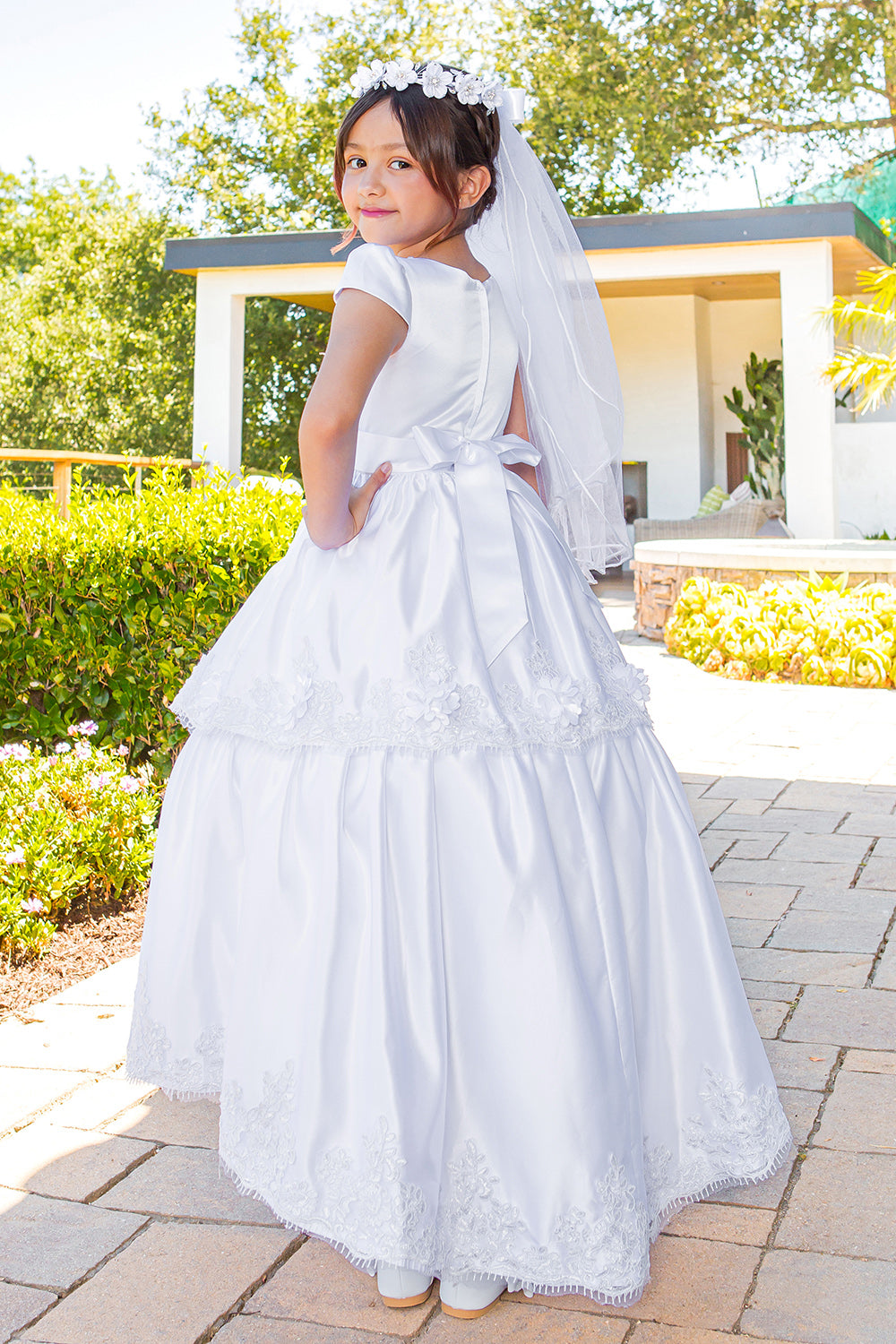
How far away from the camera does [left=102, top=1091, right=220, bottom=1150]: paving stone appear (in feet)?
8.02

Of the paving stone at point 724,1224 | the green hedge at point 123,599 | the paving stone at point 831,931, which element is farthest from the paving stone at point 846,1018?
the green hedge at point 123,599

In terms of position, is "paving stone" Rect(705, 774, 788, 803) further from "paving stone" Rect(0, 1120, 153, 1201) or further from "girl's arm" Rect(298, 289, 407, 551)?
"girl's arm" Rect(298, 289, 407, 551)

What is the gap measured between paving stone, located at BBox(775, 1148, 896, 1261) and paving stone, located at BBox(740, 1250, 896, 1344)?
1.6 inches

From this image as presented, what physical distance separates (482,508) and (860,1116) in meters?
1.47

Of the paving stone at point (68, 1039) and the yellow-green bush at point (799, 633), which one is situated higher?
the yellow-green bush at point (799, 633)

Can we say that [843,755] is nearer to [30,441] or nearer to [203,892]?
[203,892]

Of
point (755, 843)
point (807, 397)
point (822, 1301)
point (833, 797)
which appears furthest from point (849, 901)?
point (807, 397)

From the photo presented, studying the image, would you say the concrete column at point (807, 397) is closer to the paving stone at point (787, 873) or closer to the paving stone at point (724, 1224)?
the paving stone at point (787, 873)

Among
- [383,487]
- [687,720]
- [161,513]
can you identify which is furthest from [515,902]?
[687,720]

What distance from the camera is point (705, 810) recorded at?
4961 mm

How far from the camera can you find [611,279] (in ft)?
41.8

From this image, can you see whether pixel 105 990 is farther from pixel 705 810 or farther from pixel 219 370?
pixel 219 370

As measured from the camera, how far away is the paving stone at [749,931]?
11.4ft

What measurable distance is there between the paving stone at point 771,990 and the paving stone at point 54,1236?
1.64m
